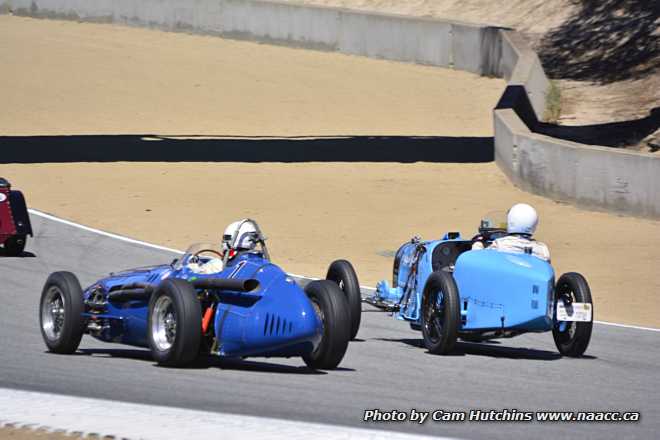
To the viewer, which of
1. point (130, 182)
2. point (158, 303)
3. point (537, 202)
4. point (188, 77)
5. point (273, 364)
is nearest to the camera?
point (158, 303)

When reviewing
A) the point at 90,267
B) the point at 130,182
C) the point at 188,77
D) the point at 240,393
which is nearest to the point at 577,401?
the point at 240,393

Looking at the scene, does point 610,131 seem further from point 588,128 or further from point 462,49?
point 462,49

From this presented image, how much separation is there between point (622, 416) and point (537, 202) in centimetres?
1610

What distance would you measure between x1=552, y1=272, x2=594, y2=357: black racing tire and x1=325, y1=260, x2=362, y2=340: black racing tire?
185 centimetres

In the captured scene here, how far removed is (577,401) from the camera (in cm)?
1020

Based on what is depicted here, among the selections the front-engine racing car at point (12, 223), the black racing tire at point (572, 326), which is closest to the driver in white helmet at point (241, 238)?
the black racing tire at point (572, 326)

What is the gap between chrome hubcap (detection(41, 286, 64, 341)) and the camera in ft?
39.4

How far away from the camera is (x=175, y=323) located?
35.1 feet

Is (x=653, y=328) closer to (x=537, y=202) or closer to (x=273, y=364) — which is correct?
(x=273, y=364)

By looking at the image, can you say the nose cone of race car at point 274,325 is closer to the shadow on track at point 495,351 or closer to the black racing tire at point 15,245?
the shadow on track at point 495,351

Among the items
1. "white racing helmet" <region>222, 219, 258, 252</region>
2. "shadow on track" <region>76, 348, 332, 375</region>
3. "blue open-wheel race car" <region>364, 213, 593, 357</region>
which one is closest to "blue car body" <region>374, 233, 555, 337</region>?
"blue open-wheel race car" <region>364, 213, 593, 357</region>

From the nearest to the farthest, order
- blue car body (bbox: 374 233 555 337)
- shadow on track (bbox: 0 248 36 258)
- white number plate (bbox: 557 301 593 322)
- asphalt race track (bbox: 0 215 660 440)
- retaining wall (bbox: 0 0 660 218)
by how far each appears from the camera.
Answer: asphalt race track (bbox: 0 215 660 440) → blue car body (bbox: 374 233 555 337) → white number plate (bbox: 557 301 593 322) → shadow on track (bbox: 0 248 36 258) → retaining wall (bbox: 0 0 660 218)

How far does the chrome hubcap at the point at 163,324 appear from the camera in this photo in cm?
1096

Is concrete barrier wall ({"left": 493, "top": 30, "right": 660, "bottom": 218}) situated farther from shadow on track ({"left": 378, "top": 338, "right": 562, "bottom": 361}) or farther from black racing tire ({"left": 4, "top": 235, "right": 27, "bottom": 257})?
black racing tire ({"left": 4, "top": 235, "right": 27, "bottom": 257})
